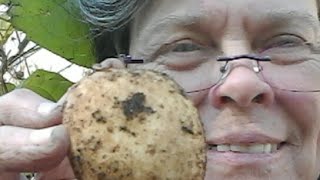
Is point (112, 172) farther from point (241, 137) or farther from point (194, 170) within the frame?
point (241, 137)

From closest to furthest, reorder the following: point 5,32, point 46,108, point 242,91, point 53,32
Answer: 1. point 46,108
2. point 242,91
3. point 53,32
4. point 5,32

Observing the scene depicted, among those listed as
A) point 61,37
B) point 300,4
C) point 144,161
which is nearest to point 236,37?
point 300,4

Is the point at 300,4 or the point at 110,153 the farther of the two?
the point at 300,4

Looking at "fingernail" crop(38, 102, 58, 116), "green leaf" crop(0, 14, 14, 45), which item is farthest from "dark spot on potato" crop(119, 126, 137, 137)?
"green leaf" crop(0, 14, 14, 45)

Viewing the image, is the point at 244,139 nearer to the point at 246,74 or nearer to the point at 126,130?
the point at 246,74

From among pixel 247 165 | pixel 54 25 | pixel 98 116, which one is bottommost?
pixel 247 165

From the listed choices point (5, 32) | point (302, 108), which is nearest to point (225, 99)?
point (302, 108)
